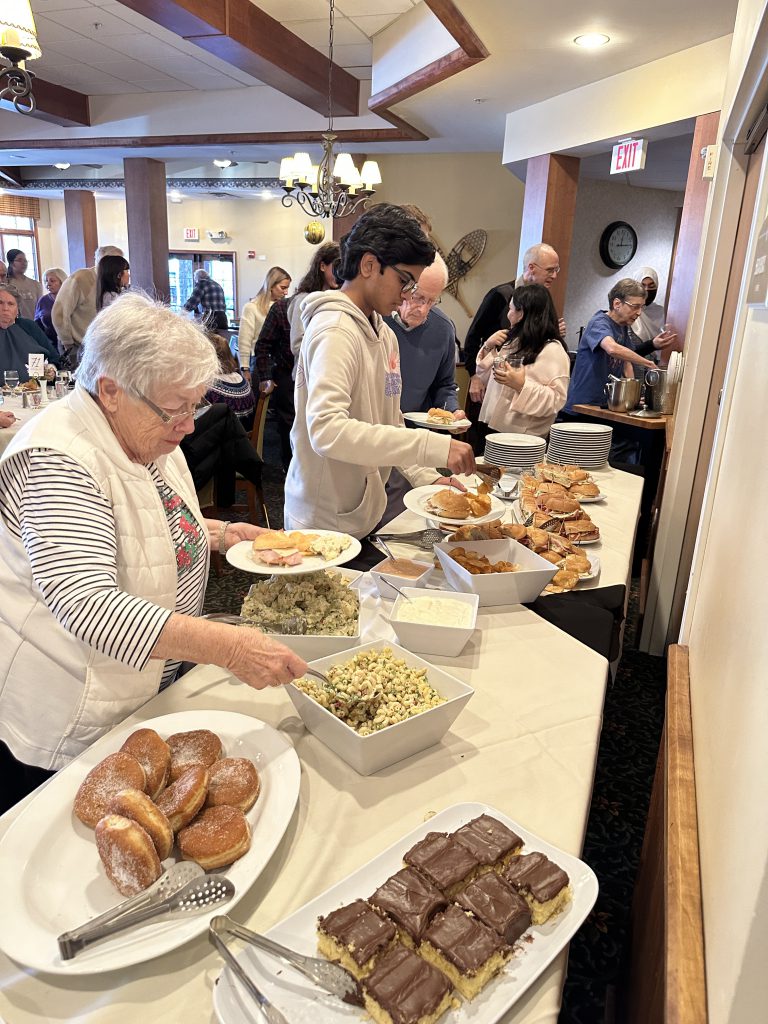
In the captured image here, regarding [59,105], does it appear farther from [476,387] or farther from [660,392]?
[660,392]

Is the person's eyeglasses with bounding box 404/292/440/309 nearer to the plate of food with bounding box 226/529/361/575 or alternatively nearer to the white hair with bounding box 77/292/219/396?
the plate of food with bounding box 226/529/361/575

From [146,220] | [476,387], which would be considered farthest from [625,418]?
[146,220]

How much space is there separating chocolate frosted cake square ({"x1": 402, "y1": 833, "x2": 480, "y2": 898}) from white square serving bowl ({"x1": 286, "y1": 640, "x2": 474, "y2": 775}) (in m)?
0.19

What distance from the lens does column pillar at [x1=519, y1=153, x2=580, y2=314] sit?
6.08 m

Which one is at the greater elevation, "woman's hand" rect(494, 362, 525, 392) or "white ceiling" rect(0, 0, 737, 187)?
"white ceiling" rect(0, 0, 737, 187)

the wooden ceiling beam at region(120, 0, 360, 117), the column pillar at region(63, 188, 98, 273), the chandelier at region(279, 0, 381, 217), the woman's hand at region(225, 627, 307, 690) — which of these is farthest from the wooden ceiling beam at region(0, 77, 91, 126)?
the woman's hand at region(225, 627, 307, 690)

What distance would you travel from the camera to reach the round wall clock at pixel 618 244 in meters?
8.45

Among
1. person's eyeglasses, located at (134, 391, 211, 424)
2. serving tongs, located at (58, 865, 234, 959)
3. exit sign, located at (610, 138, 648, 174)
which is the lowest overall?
serving tongs, located at (58, 865, 234, 959)

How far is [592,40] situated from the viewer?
4469 mm

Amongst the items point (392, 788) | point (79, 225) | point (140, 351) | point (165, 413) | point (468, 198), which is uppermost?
point (468, 198)

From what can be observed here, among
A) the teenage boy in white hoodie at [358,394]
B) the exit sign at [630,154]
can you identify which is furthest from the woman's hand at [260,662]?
the exit sign at [630,154]

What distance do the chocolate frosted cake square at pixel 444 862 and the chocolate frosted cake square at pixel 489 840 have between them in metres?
0.01

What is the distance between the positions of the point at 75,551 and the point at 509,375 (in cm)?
240

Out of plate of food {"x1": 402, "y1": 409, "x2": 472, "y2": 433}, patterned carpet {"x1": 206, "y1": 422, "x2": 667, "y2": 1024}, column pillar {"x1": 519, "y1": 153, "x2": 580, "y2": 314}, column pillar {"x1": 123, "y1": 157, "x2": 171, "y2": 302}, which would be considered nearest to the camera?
patterned carpet {"x1": 206, "y1": 422, "x2": 667, "y2": 1024}
